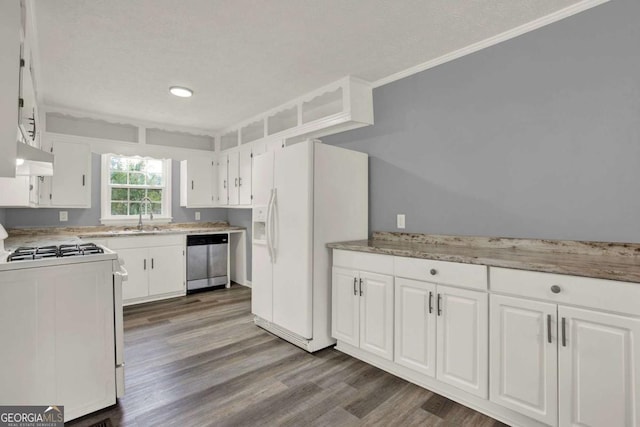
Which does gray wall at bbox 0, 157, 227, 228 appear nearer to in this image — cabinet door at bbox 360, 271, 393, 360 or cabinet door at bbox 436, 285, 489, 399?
cabinet door at bbox 360, 271, 393, 360


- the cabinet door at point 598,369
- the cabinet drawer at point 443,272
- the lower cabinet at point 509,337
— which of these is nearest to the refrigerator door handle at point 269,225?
the lower cabinet at point 509,337

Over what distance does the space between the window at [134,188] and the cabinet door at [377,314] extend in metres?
3.67

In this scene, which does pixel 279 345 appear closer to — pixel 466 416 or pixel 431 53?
→ pixel 466 416

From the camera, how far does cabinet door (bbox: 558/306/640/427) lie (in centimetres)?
145

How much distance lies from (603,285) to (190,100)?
3932mm

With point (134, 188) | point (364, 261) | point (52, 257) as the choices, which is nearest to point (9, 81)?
point (52, 257)

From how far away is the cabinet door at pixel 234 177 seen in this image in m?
4.80

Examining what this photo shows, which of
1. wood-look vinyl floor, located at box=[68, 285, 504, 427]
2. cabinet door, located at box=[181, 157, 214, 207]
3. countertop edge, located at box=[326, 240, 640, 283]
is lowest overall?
wood-look vinyl floor, located at box=[68, 285, 504, 427]

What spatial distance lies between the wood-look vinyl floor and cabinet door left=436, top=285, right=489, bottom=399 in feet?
0.64

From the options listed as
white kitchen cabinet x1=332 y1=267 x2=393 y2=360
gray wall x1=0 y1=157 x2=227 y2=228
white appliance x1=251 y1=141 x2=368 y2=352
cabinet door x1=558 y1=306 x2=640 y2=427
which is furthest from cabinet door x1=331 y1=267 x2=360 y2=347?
gray wall x1=0 y1=157 x2=227 y2=228

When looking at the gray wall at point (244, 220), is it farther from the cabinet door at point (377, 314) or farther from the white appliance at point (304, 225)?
the cabinet door at point (377, 314)

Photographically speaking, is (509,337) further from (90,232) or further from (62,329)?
(90,232)

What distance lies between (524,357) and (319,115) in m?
2.90

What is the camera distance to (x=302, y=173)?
277cm
